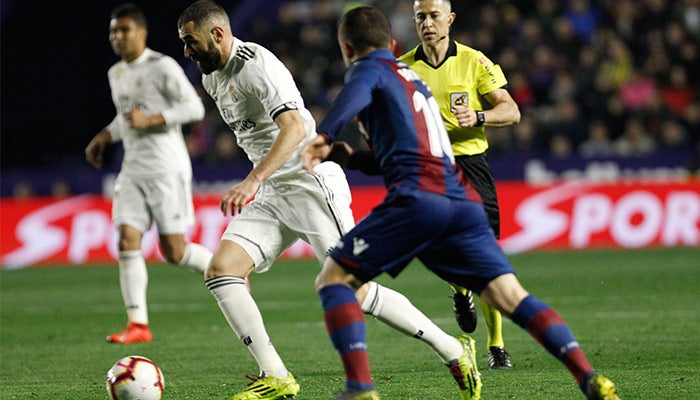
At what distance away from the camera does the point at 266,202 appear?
6414 mm

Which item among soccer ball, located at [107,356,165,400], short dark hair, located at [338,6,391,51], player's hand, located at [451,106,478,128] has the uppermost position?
short dark hair, located at [338,6,391,51]

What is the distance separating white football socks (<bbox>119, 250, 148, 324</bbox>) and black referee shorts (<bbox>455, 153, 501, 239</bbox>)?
302 cm

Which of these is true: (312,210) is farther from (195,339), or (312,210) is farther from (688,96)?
(688,96)

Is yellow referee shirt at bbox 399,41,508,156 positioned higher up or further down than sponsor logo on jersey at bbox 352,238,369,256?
higher up

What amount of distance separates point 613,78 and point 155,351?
1181cm

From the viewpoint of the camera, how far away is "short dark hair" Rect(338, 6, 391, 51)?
5102 millimetres

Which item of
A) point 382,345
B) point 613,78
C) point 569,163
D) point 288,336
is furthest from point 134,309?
point 613,78

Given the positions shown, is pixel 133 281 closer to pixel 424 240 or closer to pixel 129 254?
pixel 129 254

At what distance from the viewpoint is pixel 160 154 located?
9.31 metres

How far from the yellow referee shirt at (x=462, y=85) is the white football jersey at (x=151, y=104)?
2.64 m

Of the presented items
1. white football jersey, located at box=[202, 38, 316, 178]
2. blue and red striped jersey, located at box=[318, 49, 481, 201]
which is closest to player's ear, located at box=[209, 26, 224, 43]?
white football jersey, located at box=[202, 38, 316, 178]

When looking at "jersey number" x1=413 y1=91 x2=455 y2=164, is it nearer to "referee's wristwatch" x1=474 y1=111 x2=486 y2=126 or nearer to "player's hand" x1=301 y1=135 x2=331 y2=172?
"player's hand" x1=301 y1=135 x2=331 y2=172

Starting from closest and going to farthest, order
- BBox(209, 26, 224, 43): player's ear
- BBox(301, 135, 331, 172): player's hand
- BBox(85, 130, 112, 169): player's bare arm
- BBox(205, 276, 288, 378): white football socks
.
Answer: BBox(301, 135, 331, 172): player's hand < BBox(205, 276, 288, 378): white football socks < BBox(209, 26, 224, 43): player's ear < BBox(85, 130, 112, 169): player's bare arm

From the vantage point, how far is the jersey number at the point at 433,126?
201 inches
